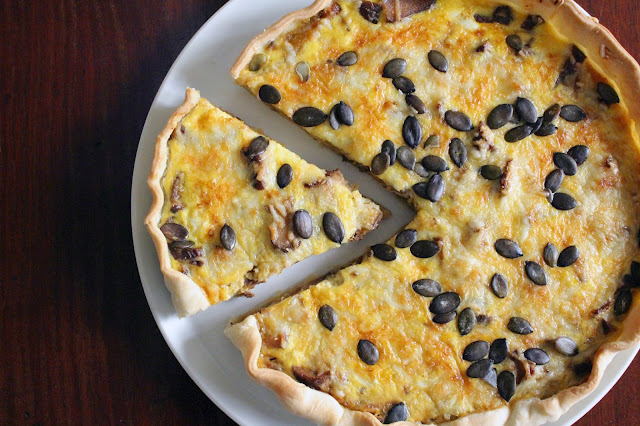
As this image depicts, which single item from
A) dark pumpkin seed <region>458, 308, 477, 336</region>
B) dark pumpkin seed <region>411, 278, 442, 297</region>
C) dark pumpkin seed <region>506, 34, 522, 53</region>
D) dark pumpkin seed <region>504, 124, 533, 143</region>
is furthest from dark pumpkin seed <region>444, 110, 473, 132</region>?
dark pumpkin seed <region>458, 308, 477, 336</region>

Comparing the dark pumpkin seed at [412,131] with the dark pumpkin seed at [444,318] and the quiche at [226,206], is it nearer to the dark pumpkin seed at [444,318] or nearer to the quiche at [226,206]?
the quiche at [226,206]

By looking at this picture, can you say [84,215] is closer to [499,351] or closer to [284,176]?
[284,176]

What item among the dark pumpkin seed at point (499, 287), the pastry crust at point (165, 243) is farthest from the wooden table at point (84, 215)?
the dark pumpkin seed at point (499, 287)

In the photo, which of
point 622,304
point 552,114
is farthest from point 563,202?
point 622,304

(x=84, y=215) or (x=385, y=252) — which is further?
(x=84, y=215)

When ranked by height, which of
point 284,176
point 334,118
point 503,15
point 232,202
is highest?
point 503,15

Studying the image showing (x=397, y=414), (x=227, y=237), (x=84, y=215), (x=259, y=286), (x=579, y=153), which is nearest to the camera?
(x=397, y=414)

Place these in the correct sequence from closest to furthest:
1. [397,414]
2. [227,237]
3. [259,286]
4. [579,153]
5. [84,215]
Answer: [397,414]
[227,237]
[579,153]
[259,286]
[84,215]
